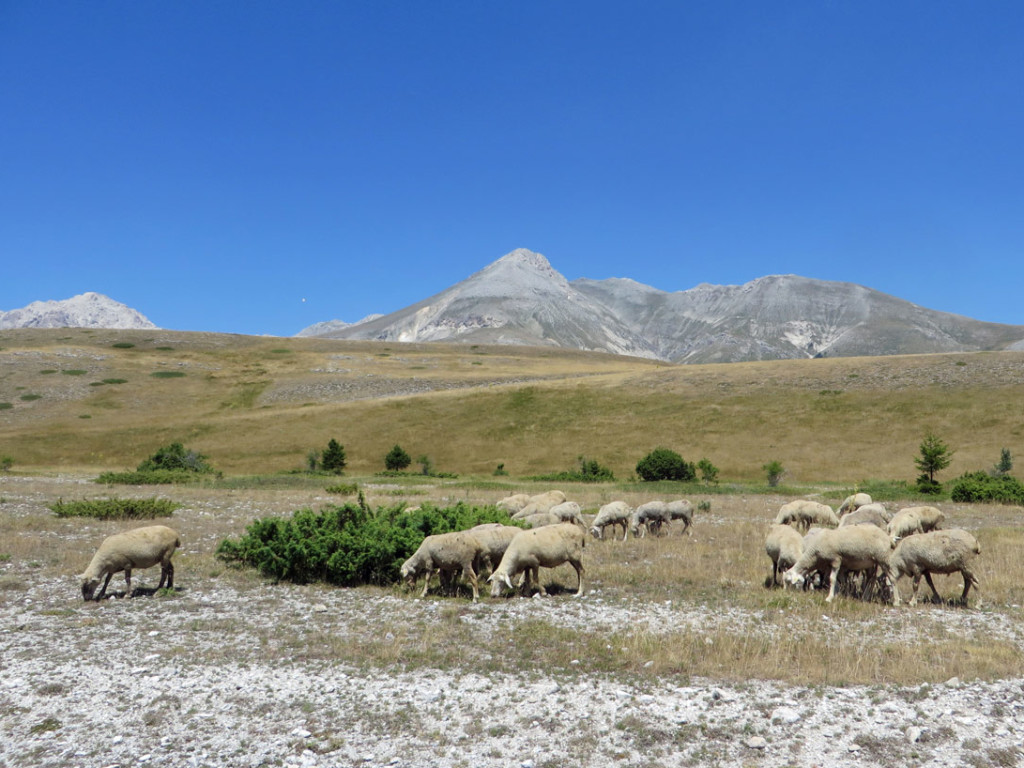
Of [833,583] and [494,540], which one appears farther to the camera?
[494,540]

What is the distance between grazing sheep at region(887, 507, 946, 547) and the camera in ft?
65.3

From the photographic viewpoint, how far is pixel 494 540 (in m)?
15.7

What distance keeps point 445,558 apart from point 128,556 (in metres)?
6.85

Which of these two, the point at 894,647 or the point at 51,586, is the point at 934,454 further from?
the point at 51,586

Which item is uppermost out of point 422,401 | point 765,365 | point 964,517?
point 765,365

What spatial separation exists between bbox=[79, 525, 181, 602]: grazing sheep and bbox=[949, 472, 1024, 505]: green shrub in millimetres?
38840

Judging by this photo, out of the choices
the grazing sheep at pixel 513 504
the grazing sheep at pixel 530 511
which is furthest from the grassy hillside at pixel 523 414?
the grazing sheep at pixel 530 511

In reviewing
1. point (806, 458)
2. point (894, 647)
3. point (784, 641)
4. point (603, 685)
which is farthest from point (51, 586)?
point (806, 458)

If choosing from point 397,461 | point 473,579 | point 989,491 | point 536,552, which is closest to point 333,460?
point 397,461

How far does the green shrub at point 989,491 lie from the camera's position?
115 feet

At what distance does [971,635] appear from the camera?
464 inches

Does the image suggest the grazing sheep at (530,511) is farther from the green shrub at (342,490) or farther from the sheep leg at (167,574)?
the green shrub at (342,490)

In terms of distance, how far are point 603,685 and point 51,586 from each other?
12.9 m

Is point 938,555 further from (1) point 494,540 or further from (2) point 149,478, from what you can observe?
(2) point 149,478
